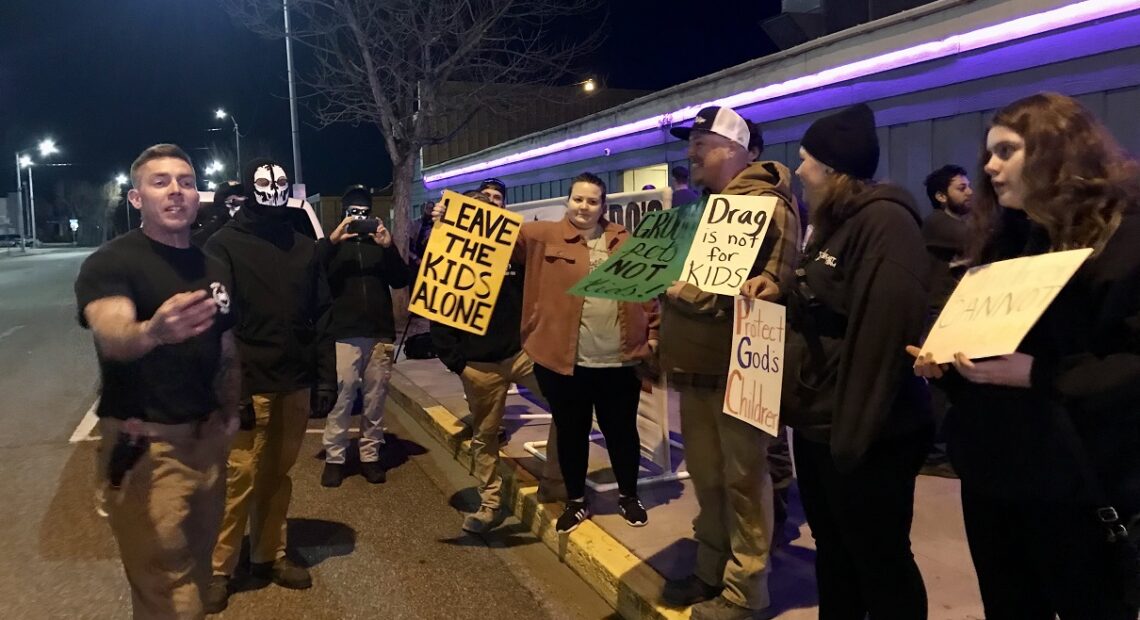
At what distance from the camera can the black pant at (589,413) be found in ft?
15.2

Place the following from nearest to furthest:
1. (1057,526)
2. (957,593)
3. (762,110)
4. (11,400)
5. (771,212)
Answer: (1057,526), (771,212), (957,593), (762,110), (11,400)

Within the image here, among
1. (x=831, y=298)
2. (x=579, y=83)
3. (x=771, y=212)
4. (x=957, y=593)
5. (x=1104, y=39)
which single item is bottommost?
(x=957, y=593)

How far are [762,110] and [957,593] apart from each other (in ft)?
18.6

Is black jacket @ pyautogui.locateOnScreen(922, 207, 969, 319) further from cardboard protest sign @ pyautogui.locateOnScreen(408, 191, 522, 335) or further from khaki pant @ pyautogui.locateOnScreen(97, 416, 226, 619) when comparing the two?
khaki pant @ pyautogui.locateOnScreen(97, 416, 226, 619)

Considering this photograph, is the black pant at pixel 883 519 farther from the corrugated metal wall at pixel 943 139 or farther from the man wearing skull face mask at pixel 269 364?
the corrugated metal wall at pixel 943 139

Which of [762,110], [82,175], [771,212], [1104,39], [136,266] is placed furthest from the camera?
[82,175]

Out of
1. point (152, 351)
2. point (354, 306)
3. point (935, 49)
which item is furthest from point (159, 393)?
point (935, 49)

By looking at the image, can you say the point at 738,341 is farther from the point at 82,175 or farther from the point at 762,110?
the point at 82,175

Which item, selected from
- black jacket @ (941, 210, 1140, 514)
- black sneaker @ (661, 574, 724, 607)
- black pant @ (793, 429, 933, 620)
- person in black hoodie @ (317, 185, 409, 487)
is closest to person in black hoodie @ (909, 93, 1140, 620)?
black jacket @ (941, 210, 1140, 514)

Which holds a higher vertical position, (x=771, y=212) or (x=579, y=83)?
(x=579, y=83)

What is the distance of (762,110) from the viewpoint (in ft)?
27.1

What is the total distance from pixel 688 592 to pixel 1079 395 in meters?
2.18

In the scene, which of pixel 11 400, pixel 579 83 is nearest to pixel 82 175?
pixel 579 83

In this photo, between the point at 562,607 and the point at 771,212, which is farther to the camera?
the point at 562,607
